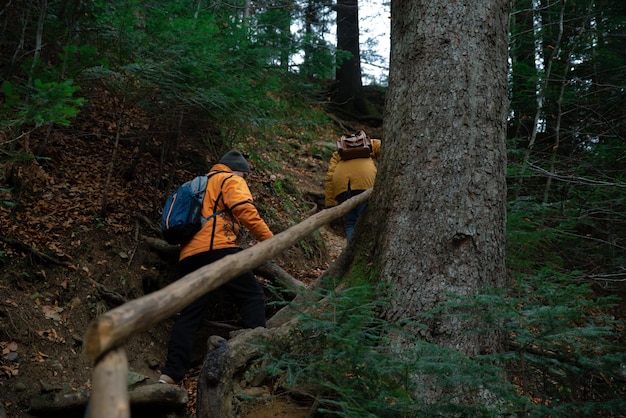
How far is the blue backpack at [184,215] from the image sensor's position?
5.10 m

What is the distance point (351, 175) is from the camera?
689cm

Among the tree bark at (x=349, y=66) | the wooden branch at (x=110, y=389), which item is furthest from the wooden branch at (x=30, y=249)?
the tree bark at (x=349, y=66)

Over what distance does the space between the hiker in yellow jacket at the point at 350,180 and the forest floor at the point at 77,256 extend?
1278 mm

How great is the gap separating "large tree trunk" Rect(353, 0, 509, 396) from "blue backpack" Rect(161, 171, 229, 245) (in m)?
1.79

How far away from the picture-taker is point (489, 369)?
278cm

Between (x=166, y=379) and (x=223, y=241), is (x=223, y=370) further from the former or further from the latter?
(x=223, y=241)

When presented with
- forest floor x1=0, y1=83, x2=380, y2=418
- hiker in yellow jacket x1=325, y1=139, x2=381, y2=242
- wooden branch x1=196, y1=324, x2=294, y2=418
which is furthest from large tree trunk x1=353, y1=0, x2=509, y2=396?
hiker in yellow jacket x1=325, y1=139, x2=381, y2=242

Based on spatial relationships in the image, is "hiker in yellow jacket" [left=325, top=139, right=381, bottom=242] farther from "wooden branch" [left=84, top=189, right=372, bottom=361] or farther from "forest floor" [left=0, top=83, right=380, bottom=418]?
"wooden branch" [left=84, top=189, right=372, bottom=361]

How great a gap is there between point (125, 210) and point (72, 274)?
1242 mm

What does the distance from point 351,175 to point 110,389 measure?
544cm

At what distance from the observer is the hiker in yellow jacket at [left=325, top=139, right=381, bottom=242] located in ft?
22.3

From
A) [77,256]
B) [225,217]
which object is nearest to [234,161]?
[225,217]

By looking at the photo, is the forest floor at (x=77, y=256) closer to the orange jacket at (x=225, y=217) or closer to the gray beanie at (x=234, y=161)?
the orange jacket at (x=225, y=217)

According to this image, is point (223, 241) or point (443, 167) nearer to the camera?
point (443, 167)
